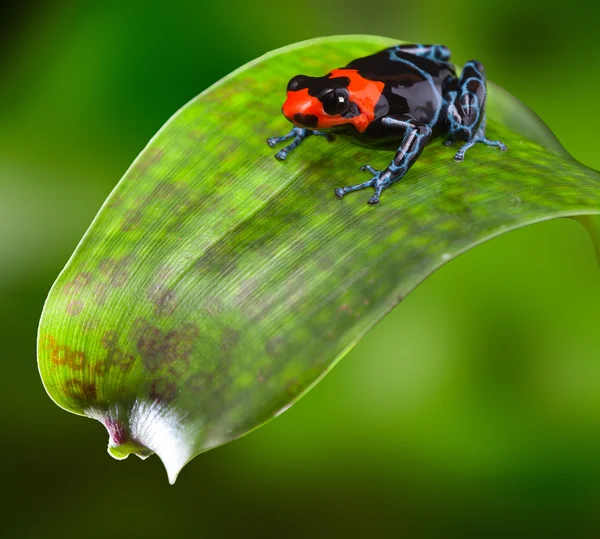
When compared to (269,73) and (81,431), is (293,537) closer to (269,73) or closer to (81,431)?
(81,431)

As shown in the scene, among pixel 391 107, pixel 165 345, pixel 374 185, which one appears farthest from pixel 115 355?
pixel 391 107

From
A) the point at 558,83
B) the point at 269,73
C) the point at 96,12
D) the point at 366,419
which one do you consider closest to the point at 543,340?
the point at 366,419

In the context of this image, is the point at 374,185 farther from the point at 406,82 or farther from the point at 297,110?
the point at 406,82

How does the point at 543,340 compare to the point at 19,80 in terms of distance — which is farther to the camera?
the point at 19,80

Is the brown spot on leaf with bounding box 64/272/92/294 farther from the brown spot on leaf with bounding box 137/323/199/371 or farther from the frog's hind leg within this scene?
the frog's hind leg

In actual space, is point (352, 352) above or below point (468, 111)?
below

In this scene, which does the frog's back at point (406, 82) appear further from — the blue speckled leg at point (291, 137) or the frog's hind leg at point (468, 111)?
the blue speckled leg at point (291, 137)
